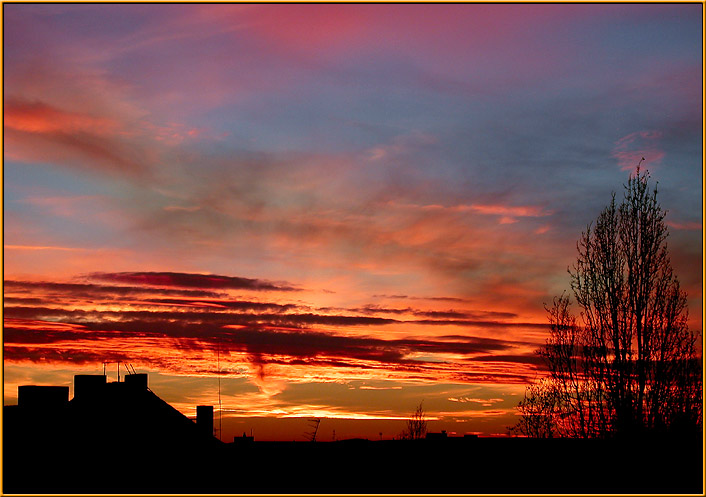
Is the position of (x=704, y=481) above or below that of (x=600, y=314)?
below

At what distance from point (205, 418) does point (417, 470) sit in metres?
20.0

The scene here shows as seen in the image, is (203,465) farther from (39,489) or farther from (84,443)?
(84,443)

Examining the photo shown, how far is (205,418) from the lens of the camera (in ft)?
A: 129

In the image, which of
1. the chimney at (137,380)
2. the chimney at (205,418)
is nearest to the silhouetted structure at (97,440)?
the chimney at (137,380)

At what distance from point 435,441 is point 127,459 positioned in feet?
37.9

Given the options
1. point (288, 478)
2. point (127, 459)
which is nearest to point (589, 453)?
point (288, 478)

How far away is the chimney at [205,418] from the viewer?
3856 centimetres

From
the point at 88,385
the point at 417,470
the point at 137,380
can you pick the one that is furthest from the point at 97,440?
the point at 417,470

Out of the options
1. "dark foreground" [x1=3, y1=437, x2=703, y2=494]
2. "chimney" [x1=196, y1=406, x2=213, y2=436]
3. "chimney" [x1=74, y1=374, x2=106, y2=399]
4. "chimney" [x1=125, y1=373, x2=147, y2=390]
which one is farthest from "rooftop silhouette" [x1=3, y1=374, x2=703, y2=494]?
"chimney" [x1=196, y1=406, x2=213, y2=436]

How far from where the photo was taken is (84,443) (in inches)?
1093

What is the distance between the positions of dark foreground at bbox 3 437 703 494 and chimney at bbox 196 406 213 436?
13.9m

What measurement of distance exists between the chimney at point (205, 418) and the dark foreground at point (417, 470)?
13.9 meters

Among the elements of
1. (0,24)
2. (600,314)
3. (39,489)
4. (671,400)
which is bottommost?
(39,489)

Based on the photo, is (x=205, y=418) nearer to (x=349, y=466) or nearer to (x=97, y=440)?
(x=97, y=440)
